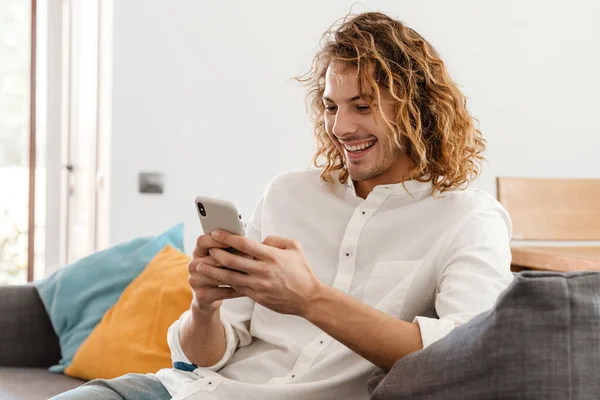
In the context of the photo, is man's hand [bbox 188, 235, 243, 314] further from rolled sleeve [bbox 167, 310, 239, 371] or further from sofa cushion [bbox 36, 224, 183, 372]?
sofa cushion [bbox 36, 224, 183, 372]

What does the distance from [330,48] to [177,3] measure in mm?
1766

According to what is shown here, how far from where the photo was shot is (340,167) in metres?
1.62

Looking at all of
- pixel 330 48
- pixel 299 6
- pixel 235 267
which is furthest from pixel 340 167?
pixel 299 6

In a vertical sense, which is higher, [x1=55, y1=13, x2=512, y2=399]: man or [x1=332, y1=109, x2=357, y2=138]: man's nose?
[x1=332, y1=109, x2=357, y2=138]: man's nose

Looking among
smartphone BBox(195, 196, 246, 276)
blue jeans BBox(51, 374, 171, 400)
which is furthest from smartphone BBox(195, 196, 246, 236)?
blue jeans BBox(51, 374, 171, 400)

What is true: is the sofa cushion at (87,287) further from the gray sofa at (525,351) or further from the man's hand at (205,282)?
the gray sofa at (525,351)

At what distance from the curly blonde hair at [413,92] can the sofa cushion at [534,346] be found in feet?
2.03

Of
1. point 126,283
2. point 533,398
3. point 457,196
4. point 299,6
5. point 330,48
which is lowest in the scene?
point 126,283

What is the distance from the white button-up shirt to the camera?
1.33 meters

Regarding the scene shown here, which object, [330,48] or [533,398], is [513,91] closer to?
[330,48]

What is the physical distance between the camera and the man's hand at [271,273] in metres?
1.15

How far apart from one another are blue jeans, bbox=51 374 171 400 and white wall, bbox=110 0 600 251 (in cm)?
170

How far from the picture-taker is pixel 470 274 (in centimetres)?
130

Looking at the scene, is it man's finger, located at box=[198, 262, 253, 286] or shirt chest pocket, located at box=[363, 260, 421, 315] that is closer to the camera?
man's finger, located at box=[198, 262, 253, 286]
